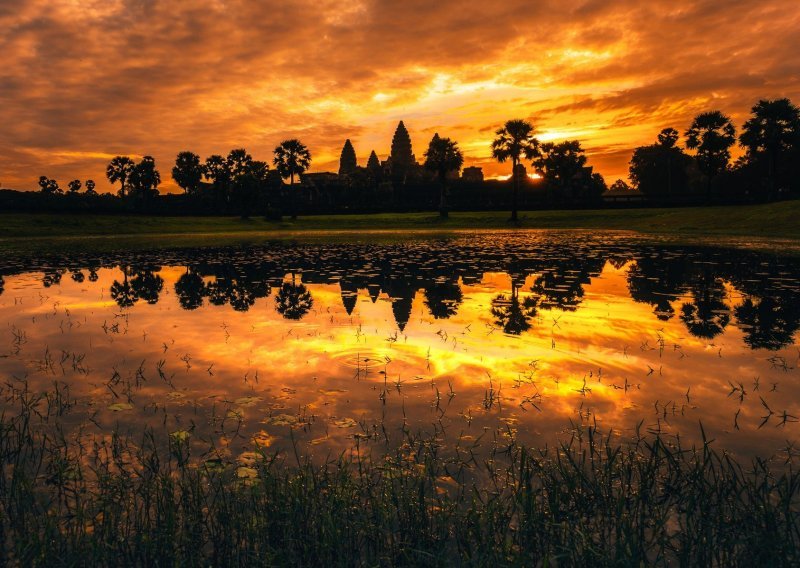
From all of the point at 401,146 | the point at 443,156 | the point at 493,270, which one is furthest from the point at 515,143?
the point at 401,146

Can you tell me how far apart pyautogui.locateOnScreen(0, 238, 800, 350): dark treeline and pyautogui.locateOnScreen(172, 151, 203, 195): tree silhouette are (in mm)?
71587

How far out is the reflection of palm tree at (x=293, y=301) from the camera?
13078 mm

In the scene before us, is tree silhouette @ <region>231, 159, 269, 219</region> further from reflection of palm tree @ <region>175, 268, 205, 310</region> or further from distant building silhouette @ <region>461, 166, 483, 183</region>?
distant building silhouette @ <region>461, 166, 483, 183</region>

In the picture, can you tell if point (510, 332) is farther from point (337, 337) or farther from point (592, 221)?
point (592, 221)

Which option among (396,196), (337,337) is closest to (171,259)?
(337,337)

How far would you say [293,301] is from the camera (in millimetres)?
14914

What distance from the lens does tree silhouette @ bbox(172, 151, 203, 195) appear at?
3765 inches

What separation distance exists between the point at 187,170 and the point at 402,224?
52160mm

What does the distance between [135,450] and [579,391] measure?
5.61m

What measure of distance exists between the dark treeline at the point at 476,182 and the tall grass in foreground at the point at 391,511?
201ft

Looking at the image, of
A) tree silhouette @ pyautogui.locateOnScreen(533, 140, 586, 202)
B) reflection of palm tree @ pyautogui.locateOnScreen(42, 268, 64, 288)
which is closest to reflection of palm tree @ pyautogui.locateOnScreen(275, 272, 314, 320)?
reflection of palm tree @ pyautogui.locateOnScreen(42, 268, 64, 288)

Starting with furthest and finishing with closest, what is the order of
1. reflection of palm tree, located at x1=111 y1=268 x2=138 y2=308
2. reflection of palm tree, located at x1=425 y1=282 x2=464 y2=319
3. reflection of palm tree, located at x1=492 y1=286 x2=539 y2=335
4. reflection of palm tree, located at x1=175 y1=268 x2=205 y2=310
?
reflection of palm tree, located at x1=111 y1=268 x2=138 y2=308
reflection of palm tree, located at x1=175 y1=268 x2=205 y2=310
reflection of palm tree, located at x1=425 y1=282 x2=464 y2=319
reflection of palm tree, located at x1=492 y1=286 x2=539 y2=335

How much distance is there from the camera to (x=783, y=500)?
3812mm

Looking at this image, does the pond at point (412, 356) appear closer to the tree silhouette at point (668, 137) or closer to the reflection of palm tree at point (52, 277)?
the reflection of palm tree at point (52, 277)
